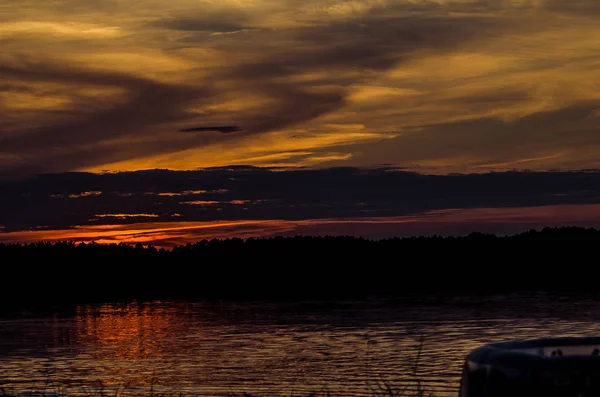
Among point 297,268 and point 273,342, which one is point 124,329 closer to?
point 273,342

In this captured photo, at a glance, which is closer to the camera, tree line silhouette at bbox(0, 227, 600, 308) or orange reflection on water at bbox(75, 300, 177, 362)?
orange reflection on water at bbox(75, 300, 177, 362)

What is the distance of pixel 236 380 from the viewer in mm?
27188

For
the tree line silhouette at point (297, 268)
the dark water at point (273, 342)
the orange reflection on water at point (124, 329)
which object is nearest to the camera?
the dark water at point (273, 342)

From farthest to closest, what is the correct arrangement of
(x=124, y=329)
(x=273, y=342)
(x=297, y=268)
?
(x=297, y=268) → (x=124, y=329) → (x=273, y=342)

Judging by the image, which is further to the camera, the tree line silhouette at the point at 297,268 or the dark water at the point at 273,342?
the tree line silhouette at the point at 297,268

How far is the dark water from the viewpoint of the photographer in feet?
86.9

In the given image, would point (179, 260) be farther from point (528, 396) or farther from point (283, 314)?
point (528, 396)

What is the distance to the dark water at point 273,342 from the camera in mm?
26500

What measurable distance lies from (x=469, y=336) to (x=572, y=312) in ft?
41.6

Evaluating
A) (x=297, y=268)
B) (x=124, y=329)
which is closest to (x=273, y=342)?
(x=124, y=329)

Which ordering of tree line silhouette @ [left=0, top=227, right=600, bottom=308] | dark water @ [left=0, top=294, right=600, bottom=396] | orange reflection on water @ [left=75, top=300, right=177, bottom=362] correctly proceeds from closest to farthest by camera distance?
1. dark water @ [left=0, top=294, right=600, bottom=396]
2. orange reflection on water @ [left=75, top=300, right=177, bottom=362]
3. tree line silhouette @ [left=0, top=227, right=600, bottom=308]

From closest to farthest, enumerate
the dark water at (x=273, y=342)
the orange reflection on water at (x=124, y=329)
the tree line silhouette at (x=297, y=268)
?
the dark water at (x=273, y=342), the orange reflection on water at (x=124, y=329), the tree line silhouette at (x=297, y=268)

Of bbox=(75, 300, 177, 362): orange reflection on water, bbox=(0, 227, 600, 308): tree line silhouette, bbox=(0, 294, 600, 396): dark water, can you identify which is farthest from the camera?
bbox=(0, 227, 600, 308): tree line silhouette

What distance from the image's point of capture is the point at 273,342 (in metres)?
37.1
